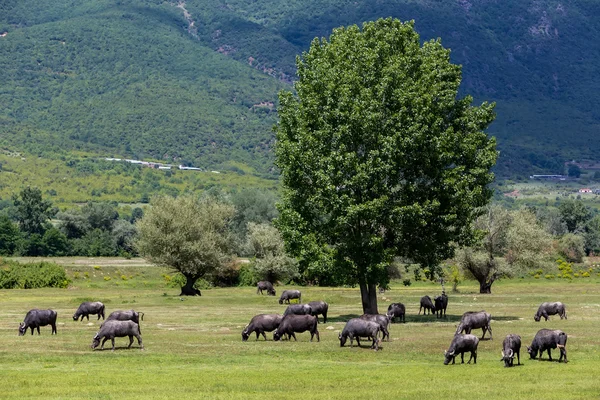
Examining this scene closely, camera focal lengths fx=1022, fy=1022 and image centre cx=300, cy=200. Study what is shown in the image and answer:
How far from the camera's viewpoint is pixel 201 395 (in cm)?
2942

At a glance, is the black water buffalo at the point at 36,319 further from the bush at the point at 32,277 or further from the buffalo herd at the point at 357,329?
the bush at the point at 32,277

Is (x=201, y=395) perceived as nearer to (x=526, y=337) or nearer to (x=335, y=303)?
(x=526, y=337)

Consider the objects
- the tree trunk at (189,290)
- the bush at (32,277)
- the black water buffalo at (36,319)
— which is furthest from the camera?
the bush at (32,277)

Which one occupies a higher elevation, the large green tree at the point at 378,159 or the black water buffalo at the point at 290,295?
the large green tree at the point at 378,159

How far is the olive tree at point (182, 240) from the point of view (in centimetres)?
9069

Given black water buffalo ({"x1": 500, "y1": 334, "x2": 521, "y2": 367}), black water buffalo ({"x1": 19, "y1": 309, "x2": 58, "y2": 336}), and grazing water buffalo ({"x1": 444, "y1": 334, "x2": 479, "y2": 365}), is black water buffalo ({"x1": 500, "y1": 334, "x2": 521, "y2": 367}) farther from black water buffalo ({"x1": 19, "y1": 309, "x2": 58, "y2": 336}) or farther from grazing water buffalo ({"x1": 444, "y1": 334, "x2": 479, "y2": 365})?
black water buffalo ({"x1": 19, "y1": 309, "x2": 58, "y2": 336})

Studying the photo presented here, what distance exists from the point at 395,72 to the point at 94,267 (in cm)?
7616

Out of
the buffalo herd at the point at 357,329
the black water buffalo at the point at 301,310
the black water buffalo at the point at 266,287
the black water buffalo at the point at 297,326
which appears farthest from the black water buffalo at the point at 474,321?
the black water buffalo at the point at 266,287

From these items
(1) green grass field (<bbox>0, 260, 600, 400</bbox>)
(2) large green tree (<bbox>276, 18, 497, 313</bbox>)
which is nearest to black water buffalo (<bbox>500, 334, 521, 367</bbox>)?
(1) green grass field (<bbox>0, 260, 600, 400</bbox>)

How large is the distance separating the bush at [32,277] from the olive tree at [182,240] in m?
14.9

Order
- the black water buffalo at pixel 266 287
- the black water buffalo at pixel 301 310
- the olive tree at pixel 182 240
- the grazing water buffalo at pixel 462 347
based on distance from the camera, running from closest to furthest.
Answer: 1. the grazing water buffalo at pixel 462 347
2. the black water buffalo at pixel 301 310
3. the olive tree at pixel 182 240
4. the black water buffalo at pixel 266 287

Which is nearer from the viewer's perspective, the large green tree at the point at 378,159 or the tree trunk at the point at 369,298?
the large green tree at the point at 378,159

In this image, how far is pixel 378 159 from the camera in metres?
54.4

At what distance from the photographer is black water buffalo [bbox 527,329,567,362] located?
36.3m
